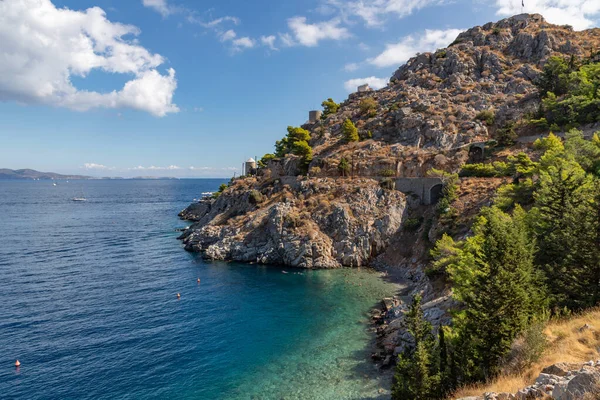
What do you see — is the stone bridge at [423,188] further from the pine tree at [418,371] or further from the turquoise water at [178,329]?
the pine tree at [418,371]

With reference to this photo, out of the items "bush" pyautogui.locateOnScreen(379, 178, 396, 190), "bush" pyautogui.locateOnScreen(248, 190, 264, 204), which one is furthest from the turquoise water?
"bush" pyautogui.locateOnScreen(379, 178, 396, 190)

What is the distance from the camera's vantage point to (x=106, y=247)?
71.5m

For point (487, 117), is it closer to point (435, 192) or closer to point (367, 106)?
point (435, 192)

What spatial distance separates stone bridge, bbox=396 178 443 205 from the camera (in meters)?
60.8

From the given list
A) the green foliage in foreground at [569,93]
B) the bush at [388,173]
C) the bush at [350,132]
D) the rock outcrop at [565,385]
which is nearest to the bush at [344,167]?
the bush at [388,173]

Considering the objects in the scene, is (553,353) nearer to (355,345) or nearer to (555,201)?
(555,201)

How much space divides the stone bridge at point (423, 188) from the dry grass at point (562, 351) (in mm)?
44860

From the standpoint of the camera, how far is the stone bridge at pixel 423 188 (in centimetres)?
6081

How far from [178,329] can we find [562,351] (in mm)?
33399

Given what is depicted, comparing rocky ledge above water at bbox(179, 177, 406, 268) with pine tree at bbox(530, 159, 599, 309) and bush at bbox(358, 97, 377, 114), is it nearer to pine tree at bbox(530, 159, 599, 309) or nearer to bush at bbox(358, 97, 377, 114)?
pine tree at bbox(530, 159, 599, 309)

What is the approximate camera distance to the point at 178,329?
3591 cm

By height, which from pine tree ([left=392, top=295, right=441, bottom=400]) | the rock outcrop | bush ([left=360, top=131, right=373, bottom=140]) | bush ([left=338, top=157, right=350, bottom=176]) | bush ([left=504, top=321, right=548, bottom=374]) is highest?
bush ([left=360, top=131, right=373, bottom=140])

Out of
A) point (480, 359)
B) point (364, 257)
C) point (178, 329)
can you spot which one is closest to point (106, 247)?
point (178, 329)

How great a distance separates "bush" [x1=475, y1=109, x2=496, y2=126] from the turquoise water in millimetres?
48887
